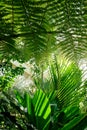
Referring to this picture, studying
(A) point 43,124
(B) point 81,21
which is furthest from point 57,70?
(B) point 81,21

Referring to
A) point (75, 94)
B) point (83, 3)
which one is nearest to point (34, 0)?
point (83, 3)

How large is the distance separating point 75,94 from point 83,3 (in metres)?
1.25

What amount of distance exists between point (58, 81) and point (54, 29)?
3.69 ft

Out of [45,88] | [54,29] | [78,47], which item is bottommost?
[45,88]

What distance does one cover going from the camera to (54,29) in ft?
4.13

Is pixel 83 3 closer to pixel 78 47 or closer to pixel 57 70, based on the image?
pixel 78 47

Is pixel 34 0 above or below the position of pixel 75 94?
above

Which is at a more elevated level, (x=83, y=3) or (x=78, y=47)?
(x=83, y=3)

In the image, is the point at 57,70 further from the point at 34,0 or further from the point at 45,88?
the point at 34,0

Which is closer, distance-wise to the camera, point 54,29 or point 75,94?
point 54,29

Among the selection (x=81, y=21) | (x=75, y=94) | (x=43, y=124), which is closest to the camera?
(x=81, y=21)

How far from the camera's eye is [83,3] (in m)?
1.10

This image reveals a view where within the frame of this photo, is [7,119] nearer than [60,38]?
Yes

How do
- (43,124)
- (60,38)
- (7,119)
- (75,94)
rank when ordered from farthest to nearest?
(75,94), (43,124), (60,38), (7,119)
